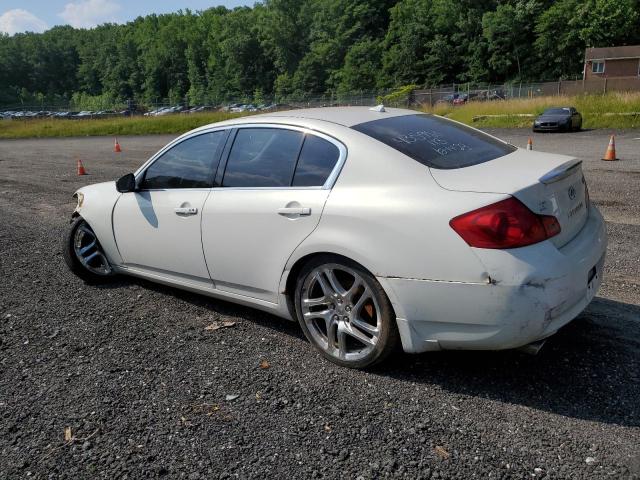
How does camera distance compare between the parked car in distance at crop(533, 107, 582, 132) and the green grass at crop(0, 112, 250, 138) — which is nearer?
the parked car in distance at crop(533, 107, 582, 132)

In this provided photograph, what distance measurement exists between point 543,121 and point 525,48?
56152 mm

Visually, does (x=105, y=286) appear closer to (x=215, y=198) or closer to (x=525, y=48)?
(x=215, y=198)

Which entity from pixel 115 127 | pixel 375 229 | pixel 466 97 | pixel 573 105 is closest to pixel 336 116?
pixel 375 229

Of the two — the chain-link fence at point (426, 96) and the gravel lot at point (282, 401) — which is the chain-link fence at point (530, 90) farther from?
the gravel lot at point (282, 401)

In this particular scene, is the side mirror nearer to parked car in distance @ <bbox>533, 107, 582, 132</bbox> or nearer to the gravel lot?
the gravel lot

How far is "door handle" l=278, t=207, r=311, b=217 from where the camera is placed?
3.36 m

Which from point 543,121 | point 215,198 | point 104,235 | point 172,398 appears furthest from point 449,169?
point 543,121

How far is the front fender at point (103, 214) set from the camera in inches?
190

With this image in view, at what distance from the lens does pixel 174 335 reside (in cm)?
407

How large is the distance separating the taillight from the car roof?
1.19 m

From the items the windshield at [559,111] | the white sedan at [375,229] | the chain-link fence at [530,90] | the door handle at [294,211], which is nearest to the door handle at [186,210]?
the white sedan at [375,229]

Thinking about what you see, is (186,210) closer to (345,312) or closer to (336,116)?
(336,116)

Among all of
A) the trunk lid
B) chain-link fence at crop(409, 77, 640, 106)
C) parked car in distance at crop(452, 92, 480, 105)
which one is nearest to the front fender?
the trunk lid

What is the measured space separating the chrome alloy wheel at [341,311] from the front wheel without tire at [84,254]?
2.57 m
